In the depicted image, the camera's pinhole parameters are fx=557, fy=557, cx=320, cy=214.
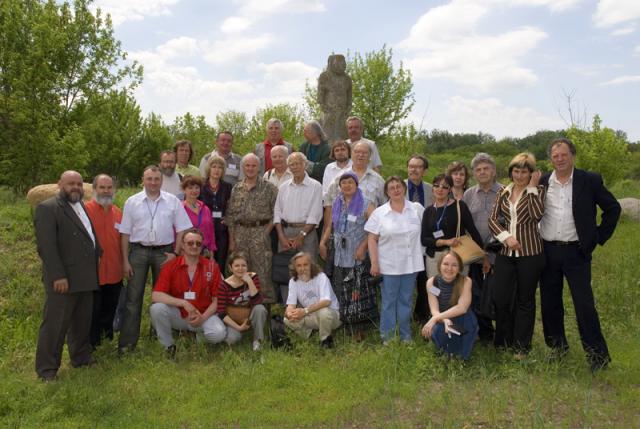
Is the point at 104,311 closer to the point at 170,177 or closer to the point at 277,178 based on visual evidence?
the point at 170,177

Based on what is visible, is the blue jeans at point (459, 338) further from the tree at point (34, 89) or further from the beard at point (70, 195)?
the tree at point (34, 89)

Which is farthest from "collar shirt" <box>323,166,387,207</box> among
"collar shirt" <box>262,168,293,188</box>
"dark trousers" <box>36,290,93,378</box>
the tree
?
the tree

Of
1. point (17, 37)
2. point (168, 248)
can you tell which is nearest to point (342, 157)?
point (168, 248)

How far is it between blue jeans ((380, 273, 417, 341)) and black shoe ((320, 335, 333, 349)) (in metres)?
0.56

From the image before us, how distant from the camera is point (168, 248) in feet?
20.7

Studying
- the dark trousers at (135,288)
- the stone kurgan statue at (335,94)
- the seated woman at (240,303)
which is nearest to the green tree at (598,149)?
the stone kurgan statue at (335,94)

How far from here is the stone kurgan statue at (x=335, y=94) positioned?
36.2 feet

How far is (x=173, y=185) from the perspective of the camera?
7074 millimetres

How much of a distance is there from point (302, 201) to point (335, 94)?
5133mm

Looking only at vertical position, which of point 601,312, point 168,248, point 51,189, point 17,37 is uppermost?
point 17,37

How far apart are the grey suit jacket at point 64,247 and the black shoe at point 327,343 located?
240cm

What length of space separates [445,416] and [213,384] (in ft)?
6.96

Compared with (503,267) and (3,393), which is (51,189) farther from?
(503,267)

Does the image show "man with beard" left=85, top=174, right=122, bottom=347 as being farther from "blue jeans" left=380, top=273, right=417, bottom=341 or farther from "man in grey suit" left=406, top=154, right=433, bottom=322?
"man in grey suit" left=406, top=154, right=433, bottom=322
